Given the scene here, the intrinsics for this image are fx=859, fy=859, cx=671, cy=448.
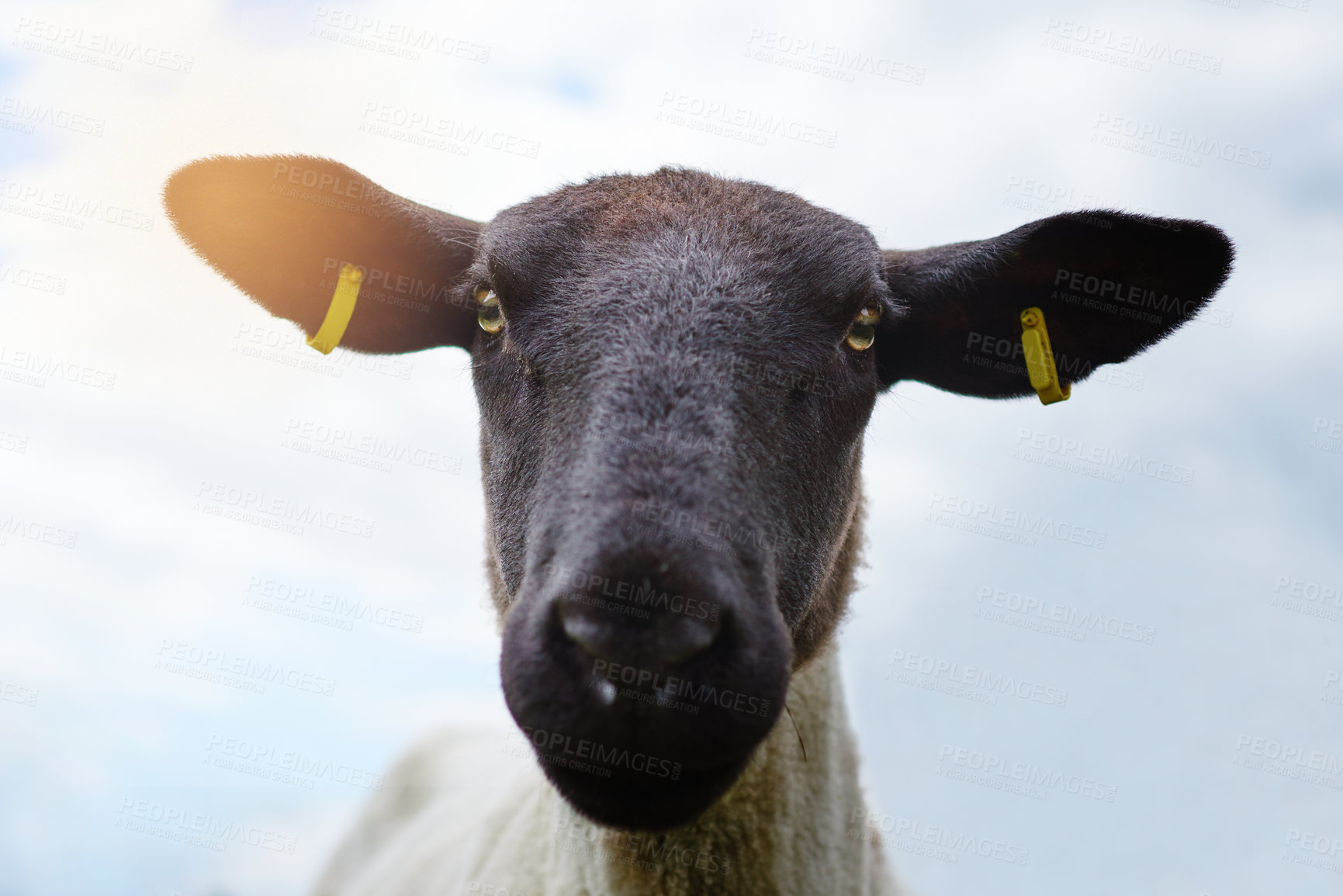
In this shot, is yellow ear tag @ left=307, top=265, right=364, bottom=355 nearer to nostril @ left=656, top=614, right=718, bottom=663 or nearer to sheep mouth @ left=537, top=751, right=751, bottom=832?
A: sheep mouth @ left=537, top=751, right=751, bottom=832

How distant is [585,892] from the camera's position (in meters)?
3.37

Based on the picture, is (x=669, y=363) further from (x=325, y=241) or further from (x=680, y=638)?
(x=325, y=241)

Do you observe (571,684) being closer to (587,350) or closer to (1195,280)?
(587,350)

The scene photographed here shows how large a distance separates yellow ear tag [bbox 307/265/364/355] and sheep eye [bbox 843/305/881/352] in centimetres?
235

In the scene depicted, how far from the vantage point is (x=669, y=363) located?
2680 mm

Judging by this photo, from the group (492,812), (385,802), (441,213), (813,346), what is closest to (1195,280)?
(813,346)

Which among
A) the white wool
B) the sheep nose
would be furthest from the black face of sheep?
the white wool

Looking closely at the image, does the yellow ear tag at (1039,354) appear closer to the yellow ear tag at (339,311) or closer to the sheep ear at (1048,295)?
the sheep ear at (1048,295)

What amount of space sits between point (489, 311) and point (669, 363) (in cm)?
115

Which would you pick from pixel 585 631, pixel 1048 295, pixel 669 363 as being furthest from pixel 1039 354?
pixel 585 631

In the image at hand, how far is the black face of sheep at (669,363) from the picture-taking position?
209cm

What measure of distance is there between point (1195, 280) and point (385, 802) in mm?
7167

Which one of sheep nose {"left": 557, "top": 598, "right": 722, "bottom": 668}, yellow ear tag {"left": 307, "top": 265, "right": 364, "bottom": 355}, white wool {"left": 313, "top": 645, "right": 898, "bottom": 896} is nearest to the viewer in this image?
sheep nose {"left": 557, "top": 598, "right": 722, "bottom": 668}

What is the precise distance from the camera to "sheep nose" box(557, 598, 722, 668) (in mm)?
1987
